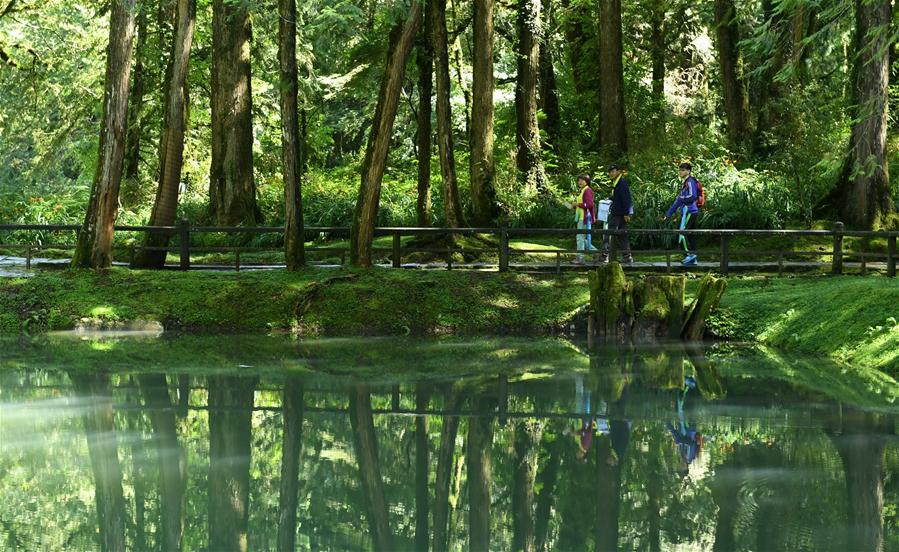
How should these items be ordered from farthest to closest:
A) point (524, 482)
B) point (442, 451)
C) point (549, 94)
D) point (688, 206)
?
point (549, 94)
point (688, 206)
point (442, 451)
point (524, 482)

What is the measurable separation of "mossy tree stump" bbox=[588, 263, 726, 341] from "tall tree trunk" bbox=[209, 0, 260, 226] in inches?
458

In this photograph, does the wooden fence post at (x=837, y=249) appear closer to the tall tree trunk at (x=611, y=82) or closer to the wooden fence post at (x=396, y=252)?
the wooden fence post at (x=396, y=252)

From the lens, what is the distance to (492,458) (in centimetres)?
1103

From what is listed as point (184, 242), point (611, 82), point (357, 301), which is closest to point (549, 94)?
point (611, 82)

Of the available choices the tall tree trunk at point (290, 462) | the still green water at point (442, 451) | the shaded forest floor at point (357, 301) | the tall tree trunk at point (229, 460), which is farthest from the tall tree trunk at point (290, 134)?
the tall tree trunk at point (290, 462)

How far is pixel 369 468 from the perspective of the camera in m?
10.6

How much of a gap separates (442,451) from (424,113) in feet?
59.6

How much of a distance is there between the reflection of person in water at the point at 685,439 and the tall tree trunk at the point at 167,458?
4203 millimetres

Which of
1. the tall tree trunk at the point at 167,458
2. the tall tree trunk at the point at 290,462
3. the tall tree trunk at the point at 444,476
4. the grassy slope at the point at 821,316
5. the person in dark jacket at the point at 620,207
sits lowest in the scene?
the tall tree trunk at the point at 444,476

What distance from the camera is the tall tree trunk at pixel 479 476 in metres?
8.52

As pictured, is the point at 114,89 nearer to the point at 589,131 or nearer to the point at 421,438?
the point at 421,438

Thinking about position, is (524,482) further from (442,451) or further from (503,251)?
(503,251)

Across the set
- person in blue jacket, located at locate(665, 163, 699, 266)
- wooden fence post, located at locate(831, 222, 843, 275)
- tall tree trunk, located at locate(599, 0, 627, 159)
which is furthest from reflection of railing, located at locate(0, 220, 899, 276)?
tall tree trunk, located at locate(599, 0, 627, 159)

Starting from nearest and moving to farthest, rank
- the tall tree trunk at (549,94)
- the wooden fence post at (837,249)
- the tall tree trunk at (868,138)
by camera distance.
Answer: the wooden fence post at (837,249) < the tall tree trunk at (868,138) < the tall tree trunk at (549,94)
